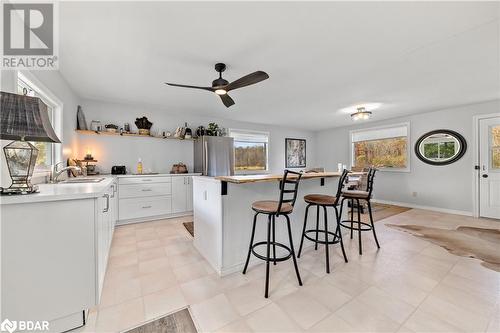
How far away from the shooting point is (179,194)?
4301 mm

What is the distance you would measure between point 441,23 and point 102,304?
3.84 m

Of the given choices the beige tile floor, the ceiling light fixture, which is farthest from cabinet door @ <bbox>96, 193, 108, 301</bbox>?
the ceiling light fixture

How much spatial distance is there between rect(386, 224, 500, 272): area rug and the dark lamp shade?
4.37 metres

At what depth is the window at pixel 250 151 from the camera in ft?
19.5

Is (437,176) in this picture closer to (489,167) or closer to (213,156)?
(489,167)

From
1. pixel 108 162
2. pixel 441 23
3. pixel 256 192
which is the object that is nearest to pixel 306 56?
pixel 441 23

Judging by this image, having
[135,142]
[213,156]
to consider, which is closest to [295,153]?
[213,156]

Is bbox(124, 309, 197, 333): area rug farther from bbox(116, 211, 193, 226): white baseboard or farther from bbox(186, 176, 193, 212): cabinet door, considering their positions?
bbox(186, 176, 193, 212): cabinet door

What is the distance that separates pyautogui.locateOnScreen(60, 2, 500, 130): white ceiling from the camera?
5.39ft

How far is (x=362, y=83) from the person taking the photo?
10.2ft

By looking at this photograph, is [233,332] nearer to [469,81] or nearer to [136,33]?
[136,33]
